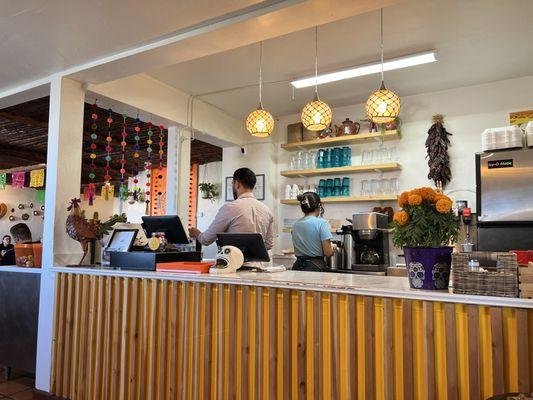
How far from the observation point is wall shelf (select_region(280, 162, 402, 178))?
5086mm

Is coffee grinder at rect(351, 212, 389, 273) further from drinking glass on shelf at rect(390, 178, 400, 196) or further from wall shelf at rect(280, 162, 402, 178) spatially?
wall shelf at rect(280, 162, 402, 178)

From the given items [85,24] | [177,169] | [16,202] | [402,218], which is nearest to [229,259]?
[402,218]

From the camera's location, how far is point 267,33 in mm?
2988

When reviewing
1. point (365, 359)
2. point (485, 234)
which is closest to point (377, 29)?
point (485, 234)

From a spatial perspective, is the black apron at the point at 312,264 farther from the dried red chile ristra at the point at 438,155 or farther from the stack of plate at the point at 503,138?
the stack of plate at the point at 503,138

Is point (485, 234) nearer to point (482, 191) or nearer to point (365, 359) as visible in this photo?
point (482, 191)

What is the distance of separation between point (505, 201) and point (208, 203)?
5183 millimetres

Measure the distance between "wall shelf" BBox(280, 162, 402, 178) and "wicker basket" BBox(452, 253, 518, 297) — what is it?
335 cm

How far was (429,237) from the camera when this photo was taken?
1.94 meters

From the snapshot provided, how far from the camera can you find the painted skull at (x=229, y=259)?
281cm

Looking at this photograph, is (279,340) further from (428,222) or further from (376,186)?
(376,186)

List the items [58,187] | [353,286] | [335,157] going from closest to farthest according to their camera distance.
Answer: [353,286], [58,187], [335,157]

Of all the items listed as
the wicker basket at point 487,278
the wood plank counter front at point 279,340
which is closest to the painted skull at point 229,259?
the wood plank counter front at point 279,340

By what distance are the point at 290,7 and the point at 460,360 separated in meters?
2.18
